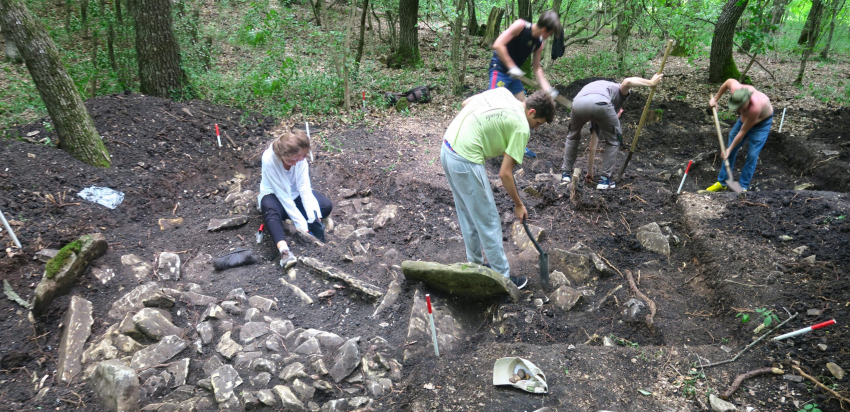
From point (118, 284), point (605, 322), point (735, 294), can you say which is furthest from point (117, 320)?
point (735, 294)

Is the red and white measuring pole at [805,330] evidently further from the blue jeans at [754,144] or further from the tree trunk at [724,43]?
the tree trunk at [724,43]

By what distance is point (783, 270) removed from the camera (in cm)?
326

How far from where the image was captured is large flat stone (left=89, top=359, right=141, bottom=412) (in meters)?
2.37

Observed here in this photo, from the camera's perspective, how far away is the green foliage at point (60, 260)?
308 centimetres

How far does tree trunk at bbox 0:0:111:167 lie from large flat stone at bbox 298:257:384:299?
115 inches

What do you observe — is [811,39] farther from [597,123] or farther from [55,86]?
[55,86]

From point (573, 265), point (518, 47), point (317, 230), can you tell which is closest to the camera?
point (573, 265)

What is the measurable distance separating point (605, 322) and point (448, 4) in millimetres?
8134

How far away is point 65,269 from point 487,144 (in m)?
3.23

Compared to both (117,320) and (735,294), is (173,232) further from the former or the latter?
(735,294)

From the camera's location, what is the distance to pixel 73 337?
2.82m

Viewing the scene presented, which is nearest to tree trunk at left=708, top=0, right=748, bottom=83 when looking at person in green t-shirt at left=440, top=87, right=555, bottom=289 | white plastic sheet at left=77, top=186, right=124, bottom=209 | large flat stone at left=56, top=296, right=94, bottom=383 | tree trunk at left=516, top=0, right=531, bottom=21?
tree trunk at left=516, top=0, right=531, bottom=21

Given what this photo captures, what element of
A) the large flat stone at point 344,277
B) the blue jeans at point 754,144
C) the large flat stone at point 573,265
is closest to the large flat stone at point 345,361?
the large flat stone at point 344,277

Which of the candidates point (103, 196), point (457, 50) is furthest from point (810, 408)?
point (457, 50)
